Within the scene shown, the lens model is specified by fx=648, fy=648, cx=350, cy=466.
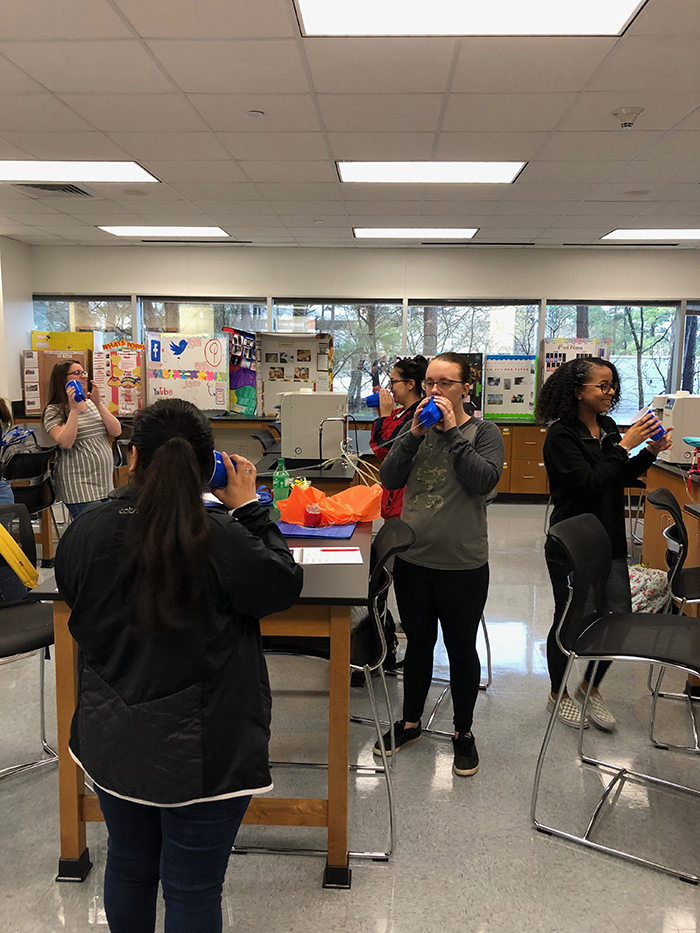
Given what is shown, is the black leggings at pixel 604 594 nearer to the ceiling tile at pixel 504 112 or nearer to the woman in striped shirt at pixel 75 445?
the ceiling tile at pixel 504 112

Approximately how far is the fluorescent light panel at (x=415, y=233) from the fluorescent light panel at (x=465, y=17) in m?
3.71

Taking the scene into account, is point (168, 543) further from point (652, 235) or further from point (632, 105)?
point (652, 235)

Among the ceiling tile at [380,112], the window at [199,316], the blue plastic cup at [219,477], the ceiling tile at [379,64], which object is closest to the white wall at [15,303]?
the window at [199,316]

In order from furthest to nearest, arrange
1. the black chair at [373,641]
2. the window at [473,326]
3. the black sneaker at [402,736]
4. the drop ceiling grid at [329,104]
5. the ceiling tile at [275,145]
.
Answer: the window at [473,326] → the ceiling tile at [275,145] → the drop ceiling grid at [329,104] → the black sneaker at [402,736] → the black chair at [373,641]

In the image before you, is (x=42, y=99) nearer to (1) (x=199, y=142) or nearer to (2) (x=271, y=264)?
(1) (x=199, y=142)

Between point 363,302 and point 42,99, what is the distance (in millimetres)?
4835

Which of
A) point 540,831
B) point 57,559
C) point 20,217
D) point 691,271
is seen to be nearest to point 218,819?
point 57,559

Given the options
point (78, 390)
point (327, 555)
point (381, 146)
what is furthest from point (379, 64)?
point (78, 390)

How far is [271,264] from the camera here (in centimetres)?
776

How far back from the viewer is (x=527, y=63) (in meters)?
2.97

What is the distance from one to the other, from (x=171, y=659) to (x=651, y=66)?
10.9ft

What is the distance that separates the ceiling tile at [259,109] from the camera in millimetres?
3361

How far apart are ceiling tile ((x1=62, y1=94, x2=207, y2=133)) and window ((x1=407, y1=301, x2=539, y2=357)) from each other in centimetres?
447

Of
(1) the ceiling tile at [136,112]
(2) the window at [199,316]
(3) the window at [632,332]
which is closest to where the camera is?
(1) the ceiling tile at [136,112]
